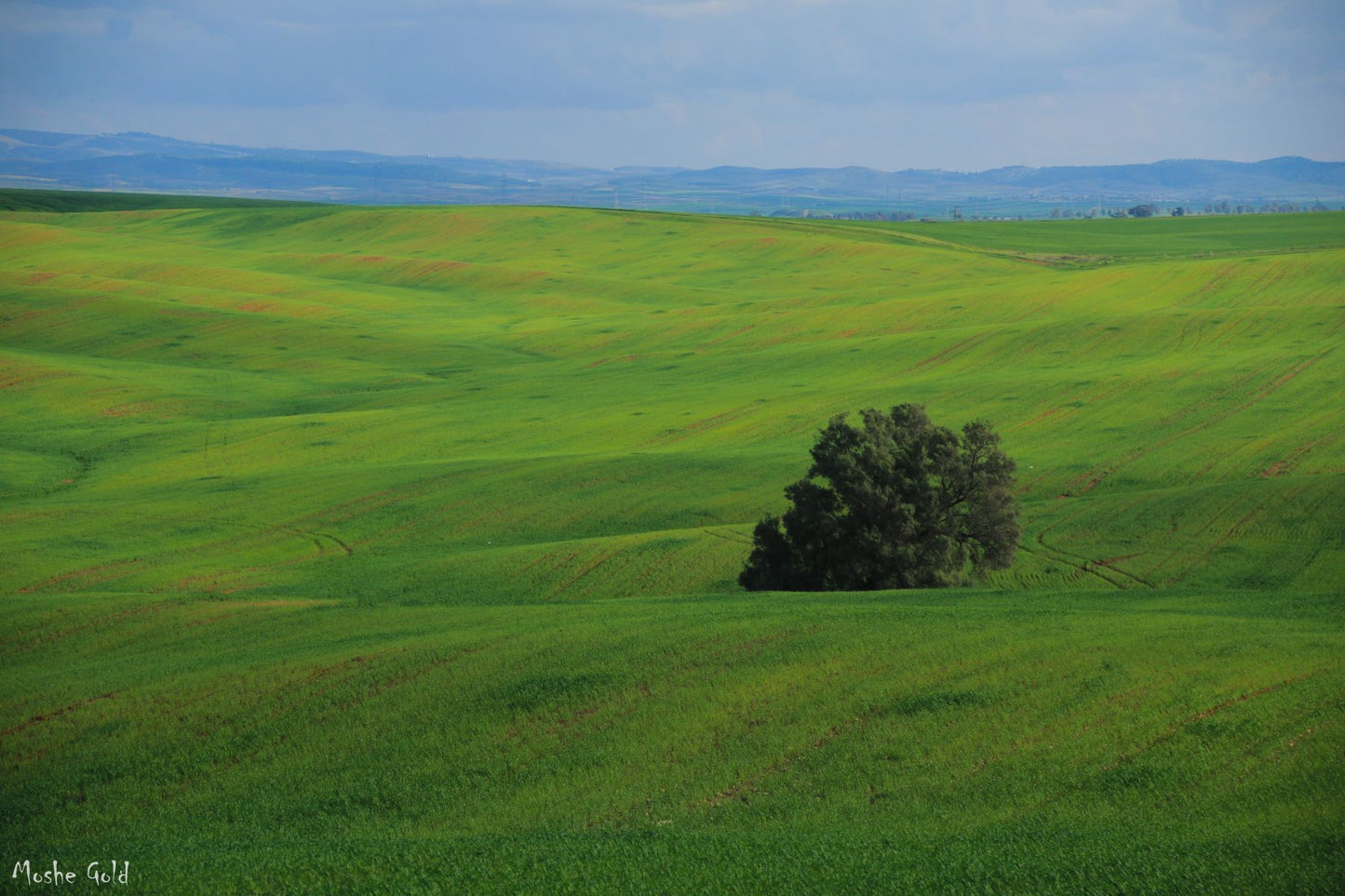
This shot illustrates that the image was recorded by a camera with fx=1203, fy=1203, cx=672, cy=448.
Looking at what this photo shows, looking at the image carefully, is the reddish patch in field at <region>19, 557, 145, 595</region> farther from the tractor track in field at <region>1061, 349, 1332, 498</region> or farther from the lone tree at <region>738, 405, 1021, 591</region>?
the tractor track in field at <region>1061, 349, 1332, 498</region>

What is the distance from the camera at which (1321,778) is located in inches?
725

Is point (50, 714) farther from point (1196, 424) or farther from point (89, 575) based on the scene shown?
point (1196, 424)

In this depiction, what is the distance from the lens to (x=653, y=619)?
30.0 m

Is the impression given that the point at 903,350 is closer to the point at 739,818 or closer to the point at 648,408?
the point at 648,408

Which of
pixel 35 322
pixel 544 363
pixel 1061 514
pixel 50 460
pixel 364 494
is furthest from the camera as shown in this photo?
pixel 35 322

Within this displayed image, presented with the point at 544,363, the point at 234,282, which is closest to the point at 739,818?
the point at 544,363

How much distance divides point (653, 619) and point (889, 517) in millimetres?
11448

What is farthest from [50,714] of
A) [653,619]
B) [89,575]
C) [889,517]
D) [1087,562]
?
[1087,562]

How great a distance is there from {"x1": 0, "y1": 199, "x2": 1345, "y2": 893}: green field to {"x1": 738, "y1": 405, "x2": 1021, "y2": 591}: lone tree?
2.35m

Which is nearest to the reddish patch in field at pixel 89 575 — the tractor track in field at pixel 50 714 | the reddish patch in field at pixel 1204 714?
the tractor track in field at pixel 50 714

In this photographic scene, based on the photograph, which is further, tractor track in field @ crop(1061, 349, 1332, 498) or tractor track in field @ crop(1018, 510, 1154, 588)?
tractor track in field @ crop(1061, 349, 1332, 498)

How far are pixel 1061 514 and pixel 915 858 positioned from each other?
105 ft

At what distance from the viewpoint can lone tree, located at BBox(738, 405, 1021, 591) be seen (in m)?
38.5

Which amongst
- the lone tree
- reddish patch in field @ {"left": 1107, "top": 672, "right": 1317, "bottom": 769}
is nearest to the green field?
reddish patch in field @ {"left": 1107, "top": 672, "right": 1317, "bottom": 769}
